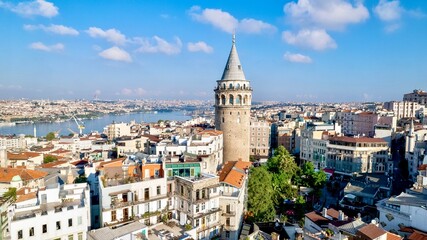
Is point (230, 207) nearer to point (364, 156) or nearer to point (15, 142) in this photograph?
point (364, 156)

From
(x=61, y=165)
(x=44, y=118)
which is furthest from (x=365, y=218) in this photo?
(x=44, y=118)

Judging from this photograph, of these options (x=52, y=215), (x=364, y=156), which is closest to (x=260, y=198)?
(x=52, y=215)

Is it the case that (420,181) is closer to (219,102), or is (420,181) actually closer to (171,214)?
(171,214)

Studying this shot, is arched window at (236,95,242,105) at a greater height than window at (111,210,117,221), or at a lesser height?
greater

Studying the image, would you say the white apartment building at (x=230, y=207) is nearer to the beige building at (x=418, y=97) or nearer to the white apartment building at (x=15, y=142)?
the white apartment building at (x=15, y=142)

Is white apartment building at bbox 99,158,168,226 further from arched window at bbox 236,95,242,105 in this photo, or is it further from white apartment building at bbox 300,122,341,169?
white apartment building at bbox 300,122,341,169

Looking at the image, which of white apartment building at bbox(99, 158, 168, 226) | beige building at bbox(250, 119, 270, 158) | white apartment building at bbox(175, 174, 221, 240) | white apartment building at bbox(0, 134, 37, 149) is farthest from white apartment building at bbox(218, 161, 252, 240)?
white apartment building at bbox(0, 134, 37, 149)
